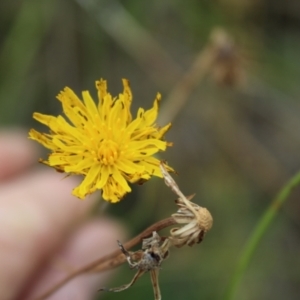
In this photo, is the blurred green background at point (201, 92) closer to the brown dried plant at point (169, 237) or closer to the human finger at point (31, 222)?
the human finger at point (31, 222)

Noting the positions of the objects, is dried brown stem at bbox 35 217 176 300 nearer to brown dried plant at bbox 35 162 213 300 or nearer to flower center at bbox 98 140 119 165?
brown dried plant at bbox 35 162 213 300

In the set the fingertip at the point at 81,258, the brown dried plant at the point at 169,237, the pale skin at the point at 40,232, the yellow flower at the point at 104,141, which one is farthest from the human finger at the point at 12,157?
the brown dried plant at the point at 169,237

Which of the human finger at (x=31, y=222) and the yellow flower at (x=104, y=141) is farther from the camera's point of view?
the human finger at (x=31, y=222)

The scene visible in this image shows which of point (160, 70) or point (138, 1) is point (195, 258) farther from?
point (138, 1)

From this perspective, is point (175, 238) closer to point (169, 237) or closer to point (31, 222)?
point (169, 237)

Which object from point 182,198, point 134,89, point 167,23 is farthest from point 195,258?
point 182,198

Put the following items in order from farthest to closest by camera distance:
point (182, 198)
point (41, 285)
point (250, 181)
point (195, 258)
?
point (250, 181) < point (195, 258) < point (41, 285) < point (182, 198)
